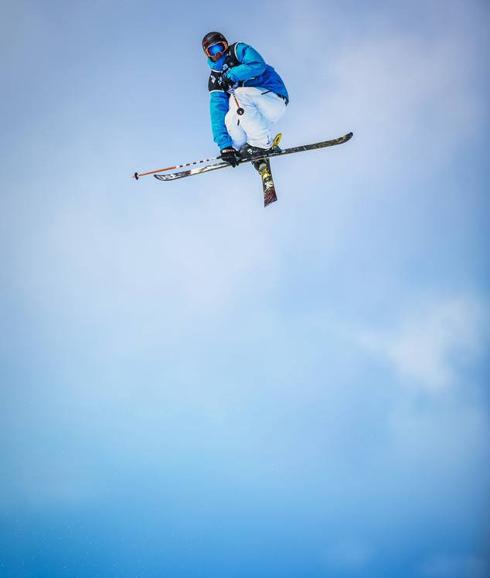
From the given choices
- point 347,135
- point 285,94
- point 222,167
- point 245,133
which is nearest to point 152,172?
point 222,167

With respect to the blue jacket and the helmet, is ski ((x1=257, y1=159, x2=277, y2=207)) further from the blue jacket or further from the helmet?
the helmet

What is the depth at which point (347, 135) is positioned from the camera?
8.18m

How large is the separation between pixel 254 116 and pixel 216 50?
1080 mm

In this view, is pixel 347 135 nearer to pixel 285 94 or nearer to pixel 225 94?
pixel 285 94

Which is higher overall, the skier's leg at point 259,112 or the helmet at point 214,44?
the helmet at point 214,44

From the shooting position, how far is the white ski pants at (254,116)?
261 inches

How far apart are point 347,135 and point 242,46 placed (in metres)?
2.83

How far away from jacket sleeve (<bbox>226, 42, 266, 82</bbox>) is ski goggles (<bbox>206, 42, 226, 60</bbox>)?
0.69 feet

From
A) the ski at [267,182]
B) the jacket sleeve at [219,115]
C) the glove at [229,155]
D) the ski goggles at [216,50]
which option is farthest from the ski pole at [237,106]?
the ski at [267,182]

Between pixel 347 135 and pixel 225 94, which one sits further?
pixel 347 135

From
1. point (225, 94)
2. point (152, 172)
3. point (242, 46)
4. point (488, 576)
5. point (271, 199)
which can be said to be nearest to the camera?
point (242, 46)

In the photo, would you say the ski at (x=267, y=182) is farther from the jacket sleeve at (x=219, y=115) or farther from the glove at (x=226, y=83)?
the glove at (x=226, y=83)

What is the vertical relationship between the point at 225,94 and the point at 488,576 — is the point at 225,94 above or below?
above

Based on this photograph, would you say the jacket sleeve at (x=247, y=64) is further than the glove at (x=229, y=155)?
No
